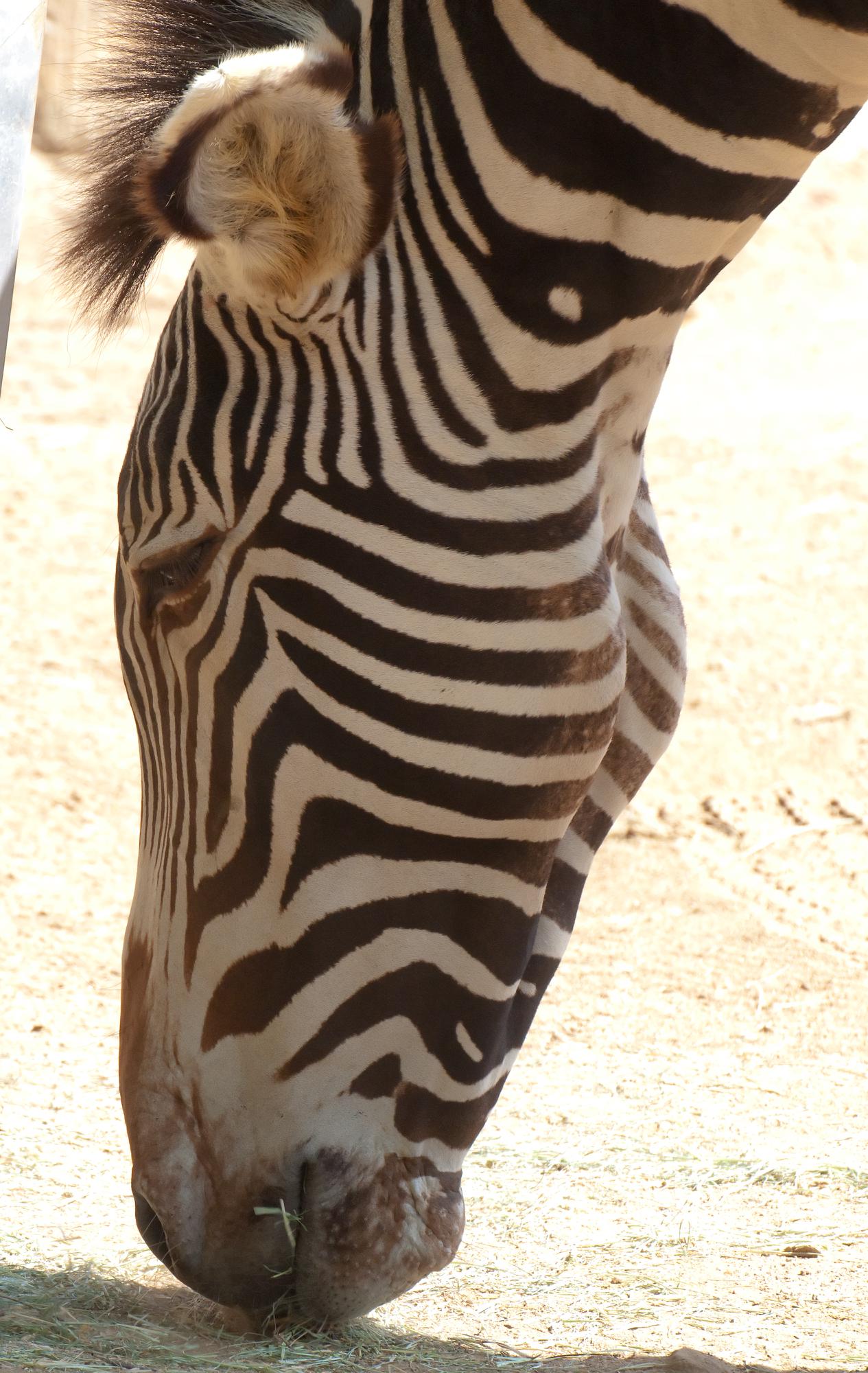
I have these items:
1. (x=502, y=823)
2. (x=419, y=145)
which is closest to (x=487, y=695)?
(x=502, y=823)

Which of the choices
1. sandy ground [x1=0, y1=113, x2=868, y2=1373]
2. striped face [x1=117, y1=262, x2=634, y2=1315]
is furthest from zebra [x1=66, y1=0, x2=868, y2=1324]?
sandy ground [x1=0, y1=113, x2=868, y2=1373]

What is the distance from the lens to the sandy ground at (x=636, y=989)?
263cm

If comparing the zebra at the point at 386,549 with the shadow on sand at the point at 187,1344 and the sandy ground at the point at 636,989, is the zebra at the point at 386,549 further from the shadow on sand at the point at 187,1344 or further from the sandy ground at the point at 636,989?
the sandy ground at the point at 636,989

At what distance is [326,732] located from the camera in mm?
2092

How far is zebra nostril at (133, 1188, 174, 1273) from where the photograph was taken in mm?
2209

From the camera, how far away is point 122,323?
7.45 feet

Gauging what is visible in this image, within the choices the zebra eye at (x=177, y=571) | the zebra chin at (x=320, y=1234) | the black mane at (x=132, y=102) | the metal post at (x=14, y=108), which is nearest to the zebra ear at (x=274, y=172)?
the black mane at (x=132, y=102)

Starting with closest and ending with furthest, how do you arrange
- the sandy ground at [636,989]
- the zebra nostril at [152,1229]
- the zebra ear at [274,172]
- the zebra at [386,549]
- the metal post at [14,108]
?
the zebra ear at [274,172] < the zebra at [386,549] < the zebra nostril at [152,1229] < the metal post at [14,108] < the sandy ground at [636,989]

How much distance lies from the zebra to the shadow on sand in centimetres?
12

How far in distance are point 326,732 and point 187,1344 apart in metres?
1.05

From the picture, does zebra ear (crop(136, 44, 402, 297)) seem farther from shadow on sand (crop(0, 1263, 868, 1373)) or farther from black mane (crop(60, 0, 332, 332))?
shadow on sand (crop(0, 1263, 868, 1373))

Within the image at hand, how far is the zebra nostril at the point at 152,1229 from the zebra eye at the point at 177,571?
2.98 feet

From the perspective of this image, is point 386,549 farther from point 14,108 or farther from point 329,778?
point 14,108

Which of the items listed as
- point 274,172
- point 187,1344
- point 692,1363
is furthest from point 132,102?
point 692,1363
